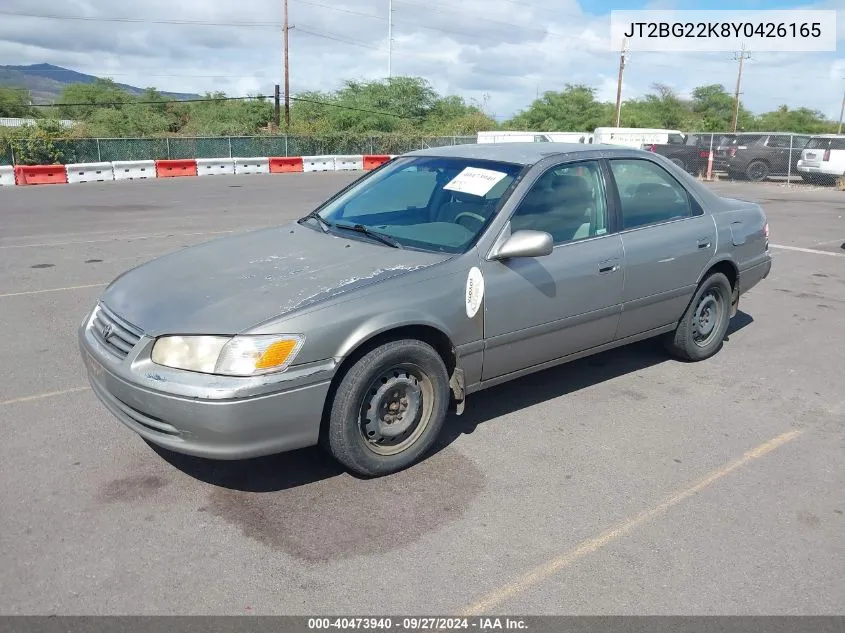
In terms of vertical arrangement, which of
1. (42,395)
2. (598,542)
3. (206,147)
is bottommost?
(598,542)

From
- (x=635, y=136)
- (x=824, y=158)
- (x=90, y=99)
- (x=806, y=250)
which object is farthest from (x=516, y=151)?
(x=90, y=99)

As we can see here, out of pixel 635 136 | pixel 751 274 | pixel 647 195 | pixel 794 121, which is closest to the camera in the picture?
pixel 647 195

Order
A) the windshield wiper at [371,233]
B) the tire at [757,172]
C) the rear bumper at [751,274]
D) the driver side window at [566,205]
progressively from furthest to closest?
1. the tire at [757,172]
2. the rear bumper at [751,274]
3. the driver side window at [566,205]
4. the windshield wiper at [371,233]

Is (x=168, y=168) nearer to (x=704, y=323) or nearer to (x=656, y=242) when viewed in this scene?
(x=704, y=323)

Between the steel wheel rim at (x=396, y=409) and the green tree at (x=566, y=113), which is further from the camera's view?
the green tree at (x=566, y=113)

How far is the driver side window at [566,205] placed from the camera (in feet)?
13.8

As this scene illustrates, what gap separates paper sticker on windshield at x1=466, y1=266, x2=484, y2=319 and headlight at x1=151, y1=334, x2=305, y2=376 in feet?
3.21

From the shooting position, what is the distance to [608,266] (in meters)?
4.45

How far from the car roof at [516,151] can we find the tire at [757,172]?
22.4 meters

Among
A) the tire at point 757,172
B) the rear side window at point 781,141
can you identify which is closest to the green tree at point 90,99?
the tire at point 757,172

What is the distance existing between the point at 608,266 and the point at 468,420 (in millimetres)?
1281

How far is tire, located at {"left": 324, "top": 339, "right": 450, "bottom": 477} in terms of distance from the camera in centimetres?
339

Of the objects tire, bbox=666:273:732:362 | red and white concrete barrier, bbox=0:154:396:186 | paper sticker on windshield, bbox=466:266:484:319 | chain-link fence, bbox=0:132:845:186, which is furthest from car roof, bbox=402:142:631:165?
chain-link fence, bbox=0:132:845:186

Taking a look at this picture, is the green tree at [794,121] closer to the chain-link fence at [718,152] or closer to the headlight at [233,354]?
the chain-link fence at [718,152]
